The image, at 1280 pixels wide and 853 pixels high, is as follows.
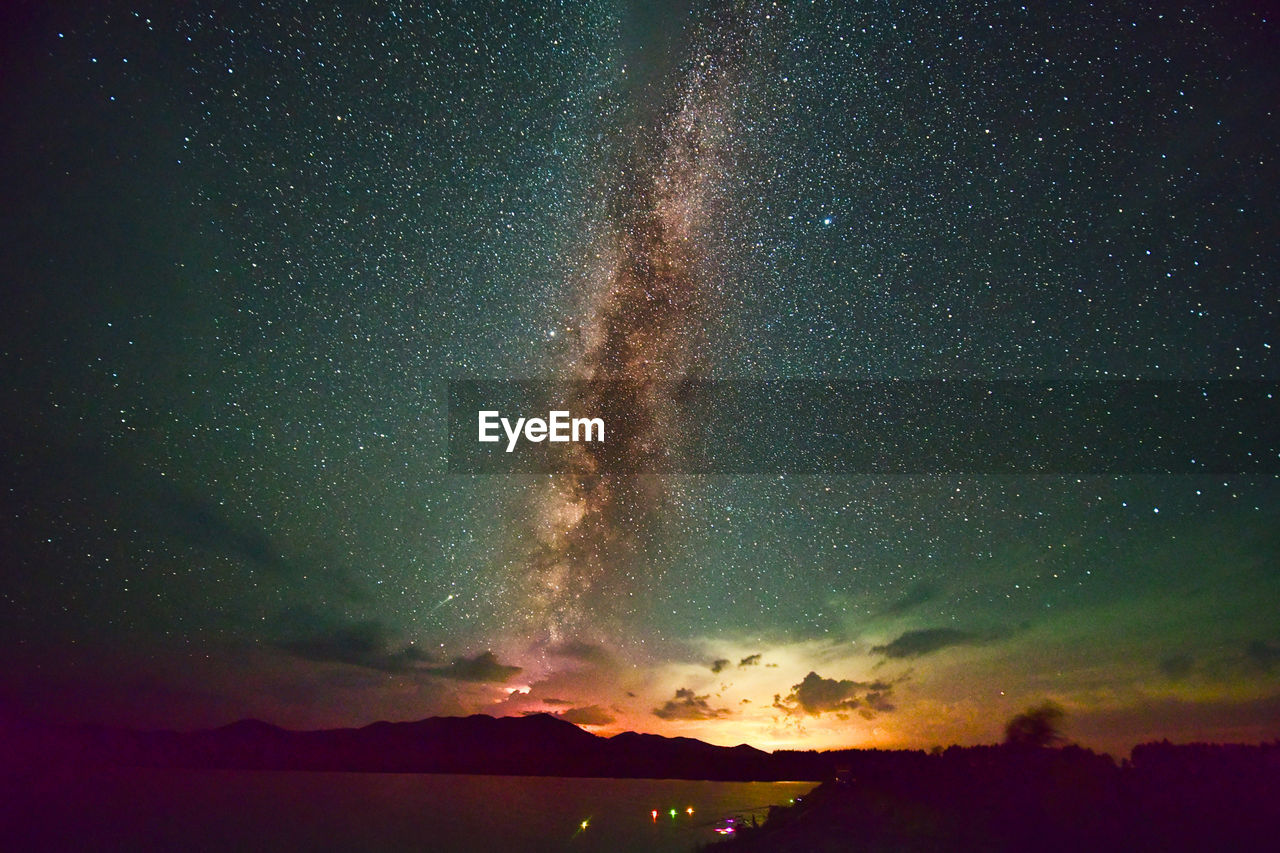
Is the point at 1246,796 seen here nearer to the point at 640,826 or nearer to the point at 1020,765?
the point at 1020,765

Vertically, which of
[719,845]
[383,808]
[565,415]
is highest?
[565,415]

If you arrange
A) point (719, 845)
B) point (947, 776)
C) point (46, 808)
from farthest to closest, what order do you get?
point (46, 808) < point (947, 776) < point (719, 845)

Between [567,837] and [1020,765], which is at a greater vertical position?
[1020,765]

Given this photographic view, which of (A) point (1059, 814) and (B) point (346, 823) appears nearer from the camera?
(A) point (1059, 814)

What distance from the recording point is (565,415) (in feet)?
49.2

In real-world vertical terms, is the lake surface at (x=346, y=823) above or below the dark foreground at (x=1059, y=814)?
below

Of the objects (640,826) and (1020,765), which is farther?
(640,826)

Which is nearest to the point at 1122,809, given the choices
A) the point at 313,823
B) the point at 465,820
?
the point at 465,820

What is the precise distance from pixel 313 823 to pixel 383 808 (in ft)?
71.8

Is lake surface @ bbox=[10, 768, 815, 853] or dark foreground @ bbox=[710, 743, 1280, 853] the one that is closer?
dark foreground @ bbox=[710, 743, 1280, 853]

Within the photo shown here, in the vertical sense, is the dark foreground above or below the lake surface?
above

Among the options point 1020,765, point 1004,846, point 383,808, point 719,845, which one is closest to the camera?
point 1004,846

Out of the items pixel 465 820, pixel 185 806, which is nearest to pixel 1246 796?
pixel 465 820

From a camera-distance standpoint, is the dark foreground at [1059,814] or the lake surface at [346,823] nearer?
the dark foreground at [1059,814]
